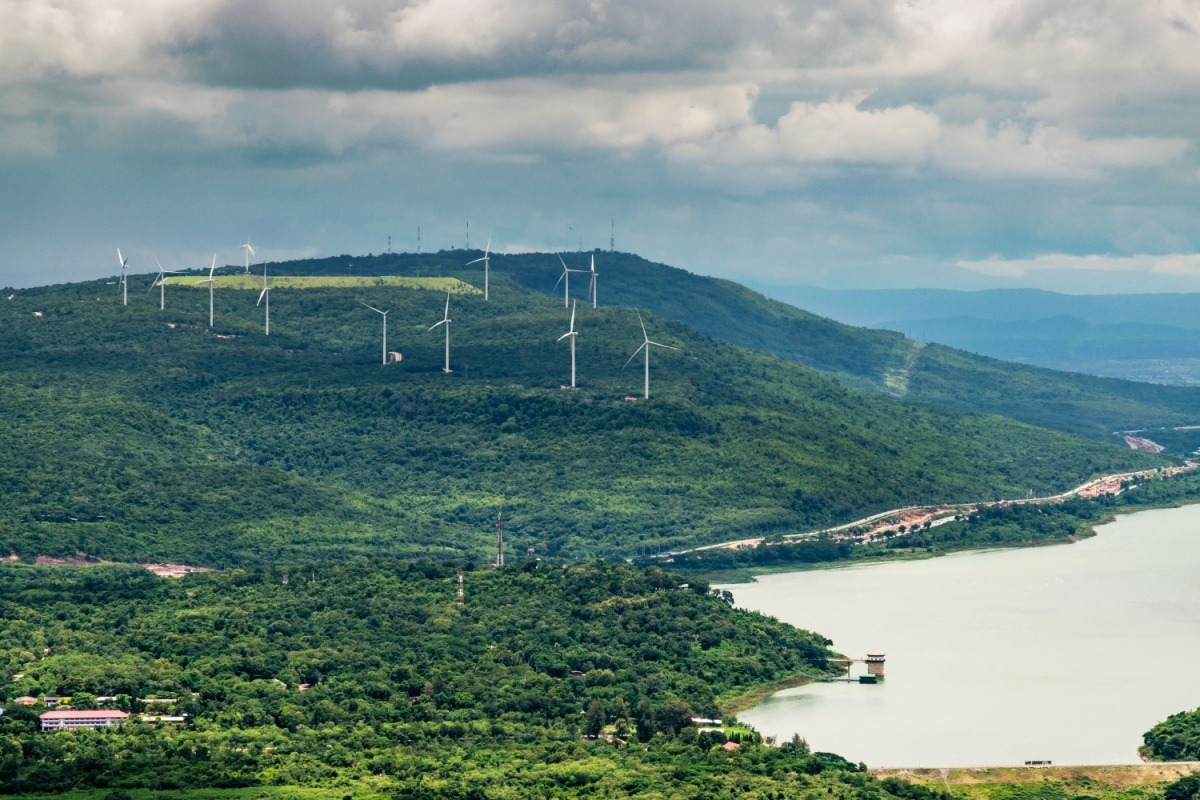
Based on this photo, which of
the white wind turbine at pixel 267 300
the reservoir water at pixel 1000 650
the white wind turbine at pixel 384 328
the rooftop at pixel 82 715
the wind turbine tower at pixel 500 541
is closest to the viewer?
the rooftop at pixel 82 715

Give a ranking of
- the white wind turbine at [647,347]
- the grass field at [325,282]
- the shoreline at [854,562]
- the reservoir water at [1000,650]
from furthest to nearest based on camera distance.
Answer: the grass field at [325,282], the white wind turbine at [647,347], the shoreline at [854,562], the reservoir water at [1000,650]

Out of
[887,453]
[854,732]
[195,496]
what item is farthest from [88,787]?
[887,453]

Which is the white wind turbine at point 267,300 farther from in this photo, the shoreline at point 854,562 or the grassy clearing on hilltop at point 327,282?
the shoreline at point 854,562

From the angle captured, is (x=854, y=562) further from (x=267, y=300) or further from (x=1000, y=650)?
(x=267, y=300)

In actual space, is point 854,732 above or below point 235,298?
below

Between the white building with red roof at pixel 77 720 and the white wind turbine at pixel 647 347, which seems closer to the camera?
the white building with red roof at pixel 77 720

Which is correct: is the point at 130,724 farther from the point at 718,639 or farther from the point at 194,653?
the point at 718,639

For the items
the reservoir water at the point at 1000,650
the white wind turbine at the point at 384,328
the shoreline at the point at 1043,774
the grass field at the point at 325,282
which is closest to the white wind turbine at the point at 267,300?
the grass field at the point at 325,282
